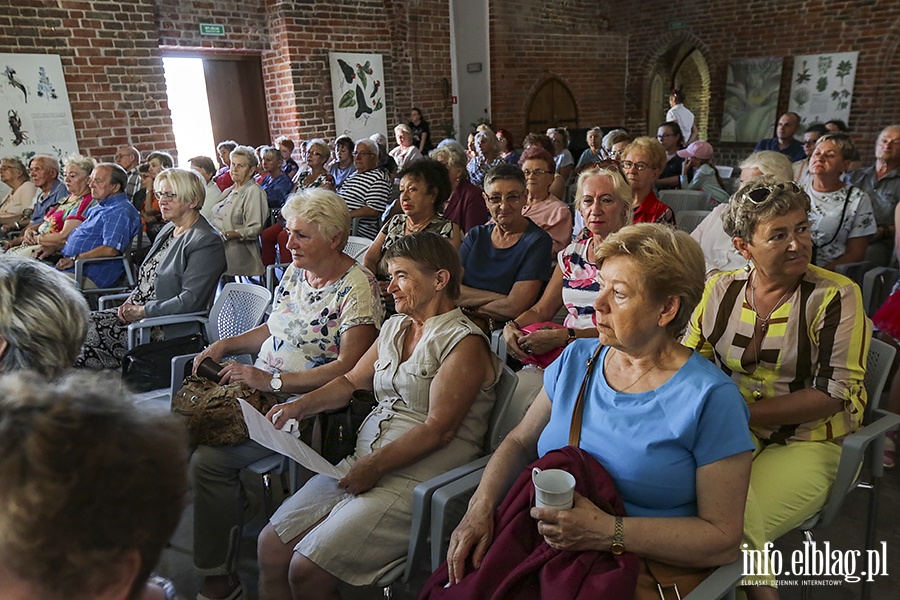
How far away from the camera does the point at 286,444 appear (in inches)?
66.1

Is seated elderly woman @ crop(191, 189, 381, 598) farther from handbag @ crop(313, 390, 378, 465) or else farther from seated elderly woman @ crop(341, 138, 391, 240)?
seated elderly woman @ crop(341, 138, 391, 240)

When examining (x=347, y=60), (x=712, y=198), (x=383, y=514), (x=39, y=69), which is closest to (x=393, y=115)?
(x=347, y=60)

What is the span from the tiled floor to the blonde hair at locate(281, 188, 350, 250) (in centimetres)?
86

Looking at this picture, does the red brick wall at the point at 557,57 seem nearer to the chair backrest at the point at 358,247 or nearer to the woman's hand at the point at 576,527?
the chair backrest at the point at 358,247

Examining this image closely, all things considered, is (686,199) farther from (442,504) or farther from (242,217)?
(442,504)

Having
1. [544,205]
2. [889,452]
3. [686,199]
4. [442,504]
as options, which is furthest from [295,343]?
[686,199]

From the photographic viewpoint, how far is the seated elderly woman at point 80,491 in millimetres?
645

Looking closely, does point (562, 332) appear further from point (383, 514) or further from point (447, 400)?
point (383, 514)

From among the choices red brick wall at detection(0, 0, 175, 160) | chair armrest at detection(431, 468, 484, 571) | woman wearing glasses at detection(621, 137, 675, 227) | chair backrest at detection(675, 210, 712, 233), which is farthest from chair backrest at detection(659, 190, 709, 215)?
red brick wall at detection(0, 0, 175, 160)

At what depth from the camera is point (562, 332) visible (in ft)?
7.30

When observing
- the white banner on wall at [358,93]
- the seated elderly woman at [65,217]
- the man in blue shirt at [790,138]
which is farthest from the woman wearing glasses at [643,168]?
the white banner on wall at [358,93]

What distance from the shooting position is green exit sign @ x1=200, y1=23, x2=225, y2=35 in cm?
685

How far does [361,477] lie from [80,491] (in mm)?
1111

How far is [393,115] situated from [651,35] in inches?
206
